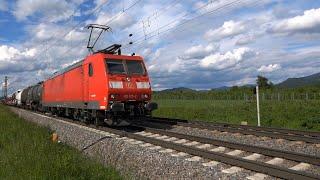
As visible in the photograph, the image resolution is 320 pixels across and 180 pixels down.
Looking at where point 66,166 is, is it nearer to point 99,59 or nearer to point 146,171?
point 146,171

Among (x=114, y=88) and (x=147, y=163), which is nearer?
(x=147, y=163)

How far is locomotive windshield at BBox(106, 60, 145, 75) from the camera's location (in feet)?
57.0

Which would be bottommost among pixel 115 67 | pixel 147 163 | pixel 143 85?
pixel 147 163

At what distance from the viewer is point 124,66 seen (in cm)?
1789

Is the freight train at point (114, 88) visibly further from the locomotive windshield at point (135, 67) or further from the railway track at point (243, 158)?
the railway track at point (243, 158)

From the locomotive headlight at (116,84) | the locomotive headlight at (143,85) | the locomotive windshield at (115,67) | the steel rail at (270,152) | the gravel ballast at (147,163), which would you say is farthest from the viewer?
the locomotive headlight at (143,85)

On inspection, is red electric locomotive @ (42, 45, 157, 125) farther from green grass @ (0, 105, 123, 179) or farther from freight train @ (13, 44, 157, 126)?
green grass @ (0, 105, 123, 179)

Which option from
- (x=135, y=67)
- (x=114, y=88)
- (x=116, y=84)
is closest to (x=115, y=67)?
(x=116, y=84)

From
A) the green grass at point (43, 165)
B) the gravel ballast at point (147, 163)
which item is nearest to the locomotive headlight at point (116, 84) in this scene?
the gravel ballast at point (147, 163)

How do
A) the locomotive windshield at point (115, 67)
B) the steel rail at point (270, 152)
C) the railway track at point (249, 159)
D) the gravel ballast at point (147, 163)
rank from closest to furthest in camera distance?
the railway track at point (249, 159) < the gravel ballast at point (147, 163) < the steel rail at point (270, 152) < the locomotive windshield at point (115, 67)

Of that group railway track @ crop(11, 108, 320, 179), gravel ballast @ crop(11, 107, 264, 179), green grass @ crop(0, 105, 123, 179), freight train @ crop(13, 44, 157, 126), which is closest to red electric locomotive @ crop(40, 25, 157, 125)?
freight train @ crop(13, 44, 157, 126)

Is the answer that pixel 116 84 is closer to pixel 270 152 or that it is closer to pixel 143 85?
pixel 143 85

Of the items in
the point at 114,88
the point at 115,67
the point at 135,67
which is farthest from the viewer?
the point at 135,67

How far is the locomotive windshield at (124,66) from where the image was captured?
17.4m
